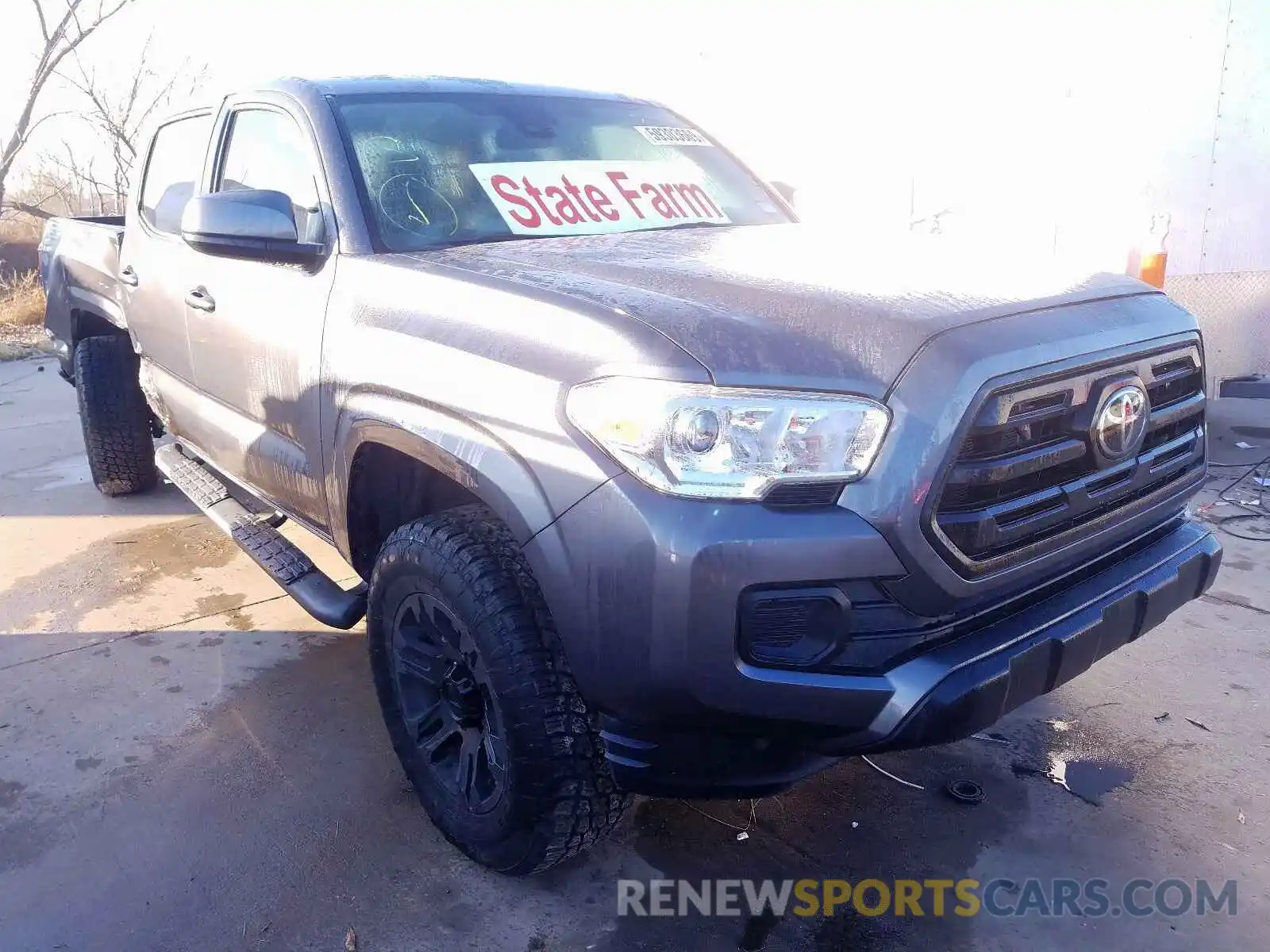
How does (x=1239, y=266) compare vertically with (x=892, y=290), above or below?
below

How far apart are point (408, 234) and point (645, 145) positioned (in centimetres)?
105

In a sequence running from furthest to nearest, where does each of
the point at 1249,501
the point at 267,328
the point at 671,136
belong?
the point at 1249,501
the point at 671,136
the point at 267,328

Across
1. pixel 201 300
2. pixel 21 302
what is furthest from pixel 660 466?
pixel 21 302

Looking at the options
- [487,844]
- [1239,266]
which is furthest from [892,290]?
[1239,266]

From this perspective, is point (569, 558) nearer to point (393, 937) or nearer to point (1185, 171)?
point (393, 937)

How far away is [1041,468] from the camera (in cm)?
193

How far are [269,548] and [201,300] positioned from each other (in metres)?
0.87

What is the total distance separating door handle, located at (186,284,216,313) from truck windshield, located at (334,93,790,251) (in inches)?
32.4

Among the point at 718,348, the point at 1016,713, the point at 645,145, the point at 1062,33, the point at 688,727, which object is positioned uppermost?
the point at 1062,33

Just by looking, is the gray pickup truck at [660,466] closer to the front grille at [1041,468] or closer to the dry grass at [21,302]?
the front grille at [1041,468]

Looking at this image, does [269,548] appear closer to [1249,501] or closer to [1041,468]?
[1041,468]

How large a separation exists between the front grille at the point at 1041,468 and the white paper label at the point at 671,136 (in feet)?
6.05

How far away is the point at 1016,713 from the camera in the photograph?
3.01m

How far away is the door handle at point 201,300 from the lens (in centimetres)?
323
